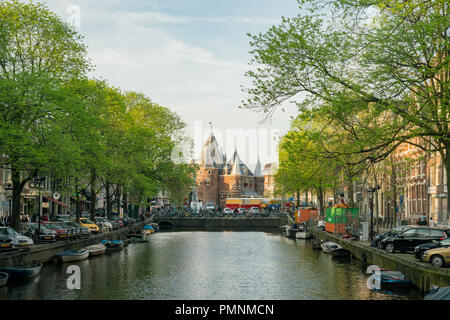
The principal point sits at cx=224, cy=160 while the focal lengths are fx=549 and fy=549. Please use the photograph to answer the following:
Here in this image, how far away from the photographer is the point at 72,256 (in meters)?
37.5

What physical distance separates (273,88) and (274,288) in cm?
1074

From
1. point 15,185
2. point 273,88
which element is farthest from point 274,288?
point 15,185

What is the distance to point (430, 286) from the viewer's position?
23.7 meters

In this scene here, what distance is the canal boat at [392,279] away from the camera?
1028 inches

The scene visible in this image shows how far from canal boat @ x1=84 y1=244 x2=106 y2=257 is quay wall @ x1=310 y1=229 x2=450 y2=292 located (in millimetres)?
19984

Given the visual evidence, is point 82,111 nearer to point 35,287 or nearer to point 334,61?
point 35,287

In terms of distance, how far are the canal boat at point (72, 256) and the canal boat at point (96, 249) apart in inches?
92.7

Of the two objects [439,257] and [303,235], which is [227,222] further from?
[439,257]

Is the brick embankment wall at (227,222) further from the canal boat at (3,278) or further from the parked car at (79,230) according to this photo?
the canal boat at (3,278)

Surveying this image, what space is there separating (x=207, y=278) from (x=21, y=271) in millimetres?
10406

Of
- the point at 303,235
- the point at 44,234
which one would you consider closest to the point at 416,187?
the point at 303,235

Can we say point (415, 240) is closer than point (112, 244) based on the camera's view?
Yes
